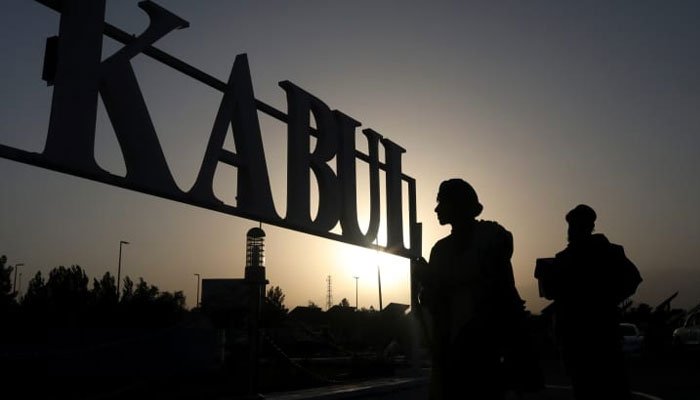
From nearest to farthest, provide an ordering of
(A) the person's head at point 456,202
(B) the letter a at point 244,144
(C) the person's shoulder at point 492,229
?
(C) the person's shoulder at point 492,229 < (A) the person's head at point 456,202 < (B) the letter a at point 244,144

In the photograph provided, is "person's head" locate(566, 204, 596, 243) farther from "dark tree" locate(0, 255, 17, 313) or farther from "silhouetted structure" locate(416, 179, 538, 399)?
"dark tree" locate(0, 255, 17, 313)

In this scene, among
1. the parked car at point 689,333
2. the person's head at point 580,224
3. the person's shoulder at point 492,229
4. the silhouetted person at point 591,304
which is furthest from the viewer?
the parked car at point 689,333

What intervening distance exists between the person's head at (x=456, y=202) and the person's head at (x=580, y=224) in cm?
174

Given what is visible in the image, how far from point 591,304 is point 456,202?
71.2 inches

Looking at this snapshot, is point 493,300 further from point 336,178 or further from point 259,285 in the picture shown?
point 336,178

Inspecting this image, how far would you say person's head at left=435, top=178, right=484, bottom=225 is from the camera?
9.30ft

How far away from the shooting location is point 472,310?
2.59 m

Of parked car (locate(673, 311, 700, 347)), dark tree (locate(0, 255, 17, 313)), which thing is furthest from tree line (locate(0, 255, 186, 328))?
parked car (locate(673, 311, 700, 347))

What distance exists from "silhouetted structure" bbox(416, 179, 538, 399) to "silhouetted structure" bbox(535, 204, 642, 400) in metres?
1.74

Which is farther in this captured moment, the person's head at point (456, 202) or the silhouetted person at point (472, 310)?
the person's head at point (456, 202)

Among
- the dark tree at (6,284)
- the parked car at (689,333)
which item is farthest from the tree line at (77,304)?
the parked car at (689,333)

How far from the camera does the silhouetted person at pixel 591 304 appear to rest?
4035 mm

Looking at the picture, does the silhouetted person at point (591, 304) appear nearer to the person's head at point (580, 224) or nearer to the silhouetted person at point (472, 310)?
the person's head at point (580, 224)

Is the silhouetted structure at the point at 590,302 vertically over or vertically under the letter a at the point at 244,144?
under
